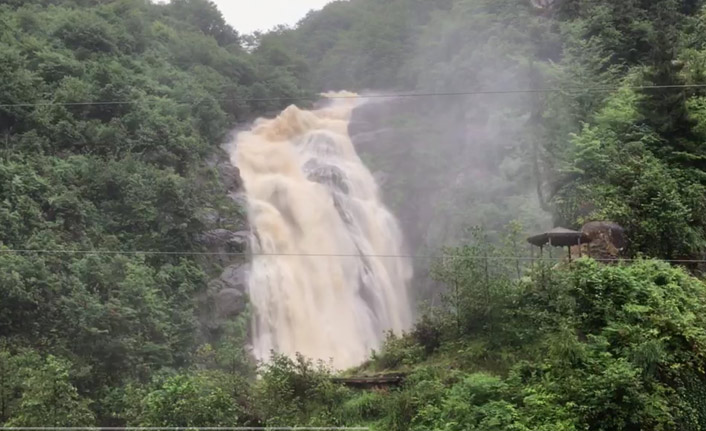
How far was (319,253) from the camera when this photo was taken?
70.8 feet

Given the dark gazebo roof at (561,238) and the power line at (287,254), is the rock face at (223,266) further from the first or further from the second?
the dark gazebo roof at (561,238)

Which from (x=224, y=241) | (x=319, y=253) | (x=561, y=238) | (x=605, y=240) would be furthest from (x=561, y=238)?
(x=224, y=241)

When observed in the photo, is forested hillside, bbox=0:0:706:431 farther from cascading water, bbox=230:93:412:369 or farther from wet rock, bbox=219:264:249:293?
cascading water, bbox=230:93:412:369

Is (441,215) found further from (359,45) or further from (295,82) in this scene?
(359,45)

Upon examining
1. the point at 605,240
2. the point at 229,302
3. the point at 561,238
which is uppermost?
the point at 561,238

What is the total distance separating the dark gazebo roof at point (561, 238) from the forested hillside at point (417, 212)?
0.68 meters

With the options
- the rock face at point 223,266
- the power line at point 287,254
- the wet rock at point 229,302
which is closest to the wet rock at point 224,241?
the rock face at point 223,266

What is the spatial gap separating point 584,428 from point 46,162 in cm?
1576

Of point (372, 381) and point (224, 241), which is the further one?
point (224, 241)

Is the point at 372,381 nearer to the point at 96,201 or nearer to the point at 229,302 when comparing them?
the point at 229,302

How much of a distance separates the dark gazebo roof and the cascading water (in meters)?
7.69

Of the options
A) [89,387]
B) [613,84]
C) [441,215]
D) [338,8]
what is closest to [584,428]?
[89,387]

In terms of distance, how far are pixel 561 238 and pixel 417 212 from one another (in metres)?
12.3

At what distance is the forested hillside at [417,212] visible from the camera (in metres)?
10.1
